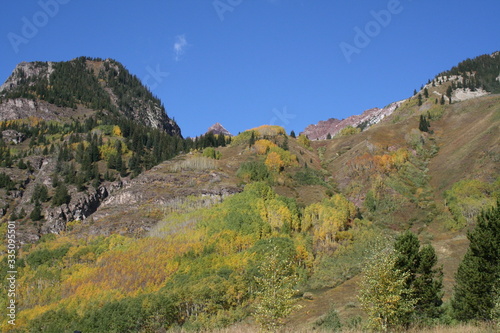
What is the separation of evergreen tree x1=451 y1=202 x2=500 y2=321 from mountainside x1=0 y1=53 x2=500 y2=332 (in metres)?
1.65

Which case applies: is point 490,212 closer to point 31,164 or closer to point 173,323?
point 173,323

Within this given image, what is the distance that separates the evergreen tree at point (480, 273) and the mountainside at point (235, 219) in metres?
1.65

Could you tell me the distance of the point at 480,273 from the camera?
2689 centimetres

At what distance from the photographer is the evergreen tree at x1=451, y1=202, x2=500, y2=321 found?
85.8 ft

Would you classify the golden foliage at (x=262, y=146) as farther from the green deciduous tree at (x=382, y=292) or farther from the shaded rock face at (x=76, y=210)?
the green deciduous tree at (x=382, y=292)

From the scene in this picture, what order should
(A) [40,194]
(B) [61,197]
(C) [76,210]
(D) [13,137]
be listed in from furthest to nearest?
1. (D) [13,137]
2. (A) [40,194]
3. (C) [76,210]
4. (B) [61,197]

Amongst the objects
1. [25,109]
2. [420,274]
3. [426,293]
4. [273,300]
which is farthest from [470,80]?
[273,300]

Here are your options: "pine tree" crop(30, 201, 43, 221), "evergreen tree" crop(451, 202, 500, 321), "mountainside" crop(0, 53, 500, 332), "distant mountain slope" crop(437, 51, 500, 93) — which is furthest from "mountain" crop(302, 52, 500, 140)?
"evergreen tree" crop(451, 202, 500, 321)

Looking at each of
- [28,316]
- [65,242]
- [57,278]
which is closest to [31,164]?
[65,242]

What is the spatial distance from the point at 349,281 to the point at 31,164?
331ft

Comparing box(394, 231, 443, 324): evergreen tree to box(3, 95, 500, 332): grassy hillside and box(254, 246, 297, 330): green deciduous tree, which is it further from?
box(254, 246, 297, 330): green deciduous tree

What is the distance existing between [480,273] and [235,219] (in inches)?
1540

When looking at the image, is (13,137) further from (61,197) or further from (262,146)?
(262,146)

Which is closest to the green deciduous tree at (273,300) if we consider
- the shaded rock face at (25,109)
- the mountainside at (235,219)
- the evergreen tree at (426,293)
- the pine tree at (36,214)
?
the mountainside at (235,219)
